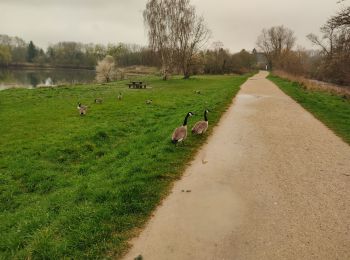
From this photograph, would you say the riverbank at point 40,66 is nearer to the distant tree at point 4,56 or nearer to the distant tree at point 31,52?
A: the distant tree at point 4,56

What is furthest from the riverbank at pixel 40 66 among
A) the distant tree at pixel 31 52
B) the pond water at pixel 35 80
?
the pond water at pixel 35 80

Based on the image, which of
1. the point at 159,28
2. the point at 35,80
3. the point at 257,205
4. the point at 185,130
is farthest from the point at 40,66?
the point at 257,205

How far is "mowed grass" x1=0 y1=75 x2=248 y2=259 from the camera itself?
510 cm

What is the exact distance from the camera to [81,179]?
8.40 m

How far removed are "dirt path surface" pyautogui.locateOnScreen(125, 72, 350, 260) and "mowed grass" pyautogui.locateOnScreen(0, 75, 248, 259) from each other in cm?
54

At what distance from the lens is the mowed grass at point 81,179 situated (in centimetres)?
510

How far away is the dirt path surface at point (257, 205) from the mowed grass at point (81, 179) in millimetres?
544

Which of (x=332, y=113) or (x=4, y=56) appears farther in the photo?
(x=4, y=56)

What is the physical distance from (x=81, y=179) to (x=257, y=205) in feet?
16.4

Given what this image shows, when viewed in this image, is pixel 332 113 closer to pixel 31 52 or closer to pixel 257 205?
pixel 257 205

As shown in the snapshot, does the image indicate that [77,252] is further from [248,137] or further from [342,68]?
[342,68]

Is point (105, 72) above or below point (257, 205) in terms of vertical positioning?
above

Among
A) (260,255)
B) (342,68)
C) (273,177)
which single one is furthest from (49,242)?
(342,68)

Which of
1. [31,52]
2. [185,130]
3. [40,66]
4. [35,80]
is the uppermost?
[31,52]
